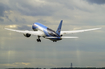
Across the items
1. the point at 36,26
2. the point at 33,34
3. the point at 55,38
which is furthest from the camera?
the point at 36,26

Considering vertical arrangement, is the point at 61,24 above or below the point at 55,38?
above

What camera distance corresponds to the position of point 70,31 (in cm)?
8281

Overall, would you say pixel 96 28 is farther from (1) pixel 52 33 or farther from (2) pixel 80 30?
(1) pixel 52 33

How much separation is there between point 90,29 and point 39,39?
62.3 ft

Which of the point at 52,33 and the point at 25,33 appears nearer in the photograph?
the point at 52,33

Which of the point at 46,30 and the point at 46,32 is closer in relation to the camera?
the point at 46,32

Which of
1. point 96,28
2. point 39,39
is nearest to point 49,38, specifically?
point 39,39

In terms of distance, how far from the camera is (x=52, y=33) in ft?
242

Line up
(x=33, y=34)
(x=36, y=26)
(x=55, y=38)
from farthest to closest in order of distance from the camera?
(x=36, y=26), (x=33, y=34), (x=55, y=38)

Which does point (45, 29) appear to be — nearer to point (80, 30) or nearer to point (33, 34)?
point (33, 34)

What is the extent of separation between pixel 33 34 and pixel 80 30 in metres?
17.6

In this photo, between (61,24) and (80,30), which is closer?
(61,24)

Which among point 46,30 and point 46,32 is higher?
point 46,30

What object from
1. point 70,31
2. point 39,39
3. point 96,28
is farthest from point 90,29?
point 39,39
